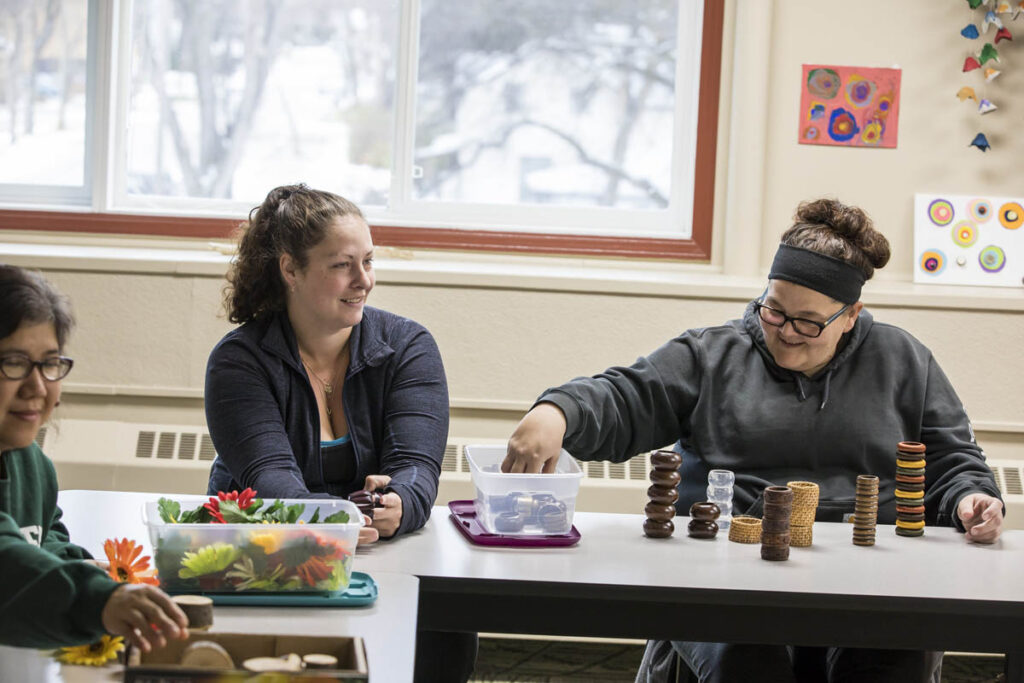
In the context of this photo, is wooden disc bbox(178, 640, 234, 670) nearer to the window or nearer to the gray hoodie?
the gray hoodie

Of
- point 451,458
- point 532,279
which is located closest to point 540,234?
point 532,279

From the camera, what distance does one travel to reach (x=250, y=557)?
5.14 feet

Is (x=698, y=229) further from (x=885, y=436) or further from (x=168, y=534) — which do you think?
(x=168, y=534)

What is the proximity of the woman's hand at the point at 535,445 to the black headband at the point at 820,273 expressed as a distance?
56 centimetres

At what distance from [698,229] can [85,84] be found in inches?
78.3

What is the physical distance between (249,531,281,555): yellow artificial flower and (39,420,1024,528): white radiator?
174 cm

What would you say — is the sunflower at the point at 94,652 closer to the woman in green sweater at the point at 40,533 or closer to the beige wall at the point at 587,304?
the woman in green sweater at the point at 40,533

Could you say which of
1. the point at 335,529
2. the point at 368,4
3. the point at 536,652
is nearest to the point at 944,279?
the point at 536,652

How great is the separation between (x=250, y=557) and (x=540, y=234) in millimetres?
2233

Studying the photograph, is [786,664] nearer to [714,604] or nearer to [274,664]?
[714,604]

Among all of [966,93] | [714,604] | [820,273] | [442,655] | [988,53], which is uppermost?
[988,53]

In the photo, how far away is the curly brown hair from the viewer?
2.27 m

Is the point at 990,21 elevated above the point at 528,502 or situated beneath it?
elevated above

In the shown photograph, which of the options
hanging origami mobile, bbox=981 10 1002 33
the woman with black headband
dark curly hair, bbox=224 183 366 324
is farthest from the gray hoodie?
hanging origami mobile, bbox=981 10 1002 33
